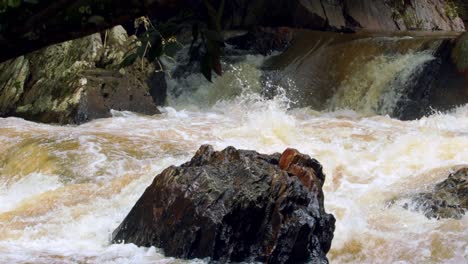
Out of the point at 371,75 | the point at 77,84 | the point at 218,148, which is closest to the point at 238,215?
the point at 218,148

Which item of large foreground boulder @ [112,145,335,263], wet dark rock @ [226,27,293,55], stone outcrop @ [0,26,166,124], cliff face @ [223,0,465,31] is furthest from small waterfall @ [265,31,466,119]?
large foreground boulder @ [112,145,335,263]

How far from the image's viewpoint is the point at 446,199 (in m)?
6.73

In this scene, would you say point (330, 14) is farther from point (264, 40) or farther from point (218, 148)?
point (218, 148)

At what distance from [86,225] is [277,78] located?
7815mm

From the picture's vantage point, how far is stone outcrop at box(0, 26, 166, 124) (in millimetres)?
11578

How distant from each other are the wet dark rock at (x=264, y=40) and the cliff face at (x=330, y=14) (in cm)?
46

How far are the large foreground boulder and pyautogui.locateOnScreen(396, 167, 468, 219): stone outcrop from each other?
124 cm

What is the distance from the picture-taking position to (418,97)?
41.5 feet

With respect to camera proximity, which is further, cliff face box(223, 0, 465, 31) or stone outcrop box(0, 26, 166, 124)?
cliff face box(223, 0, 465, 31)

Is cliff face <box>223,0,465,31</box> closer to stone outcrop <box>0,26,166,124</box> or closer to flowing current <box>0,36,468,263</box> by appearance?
flowing current <box>0,36,468,263</box>

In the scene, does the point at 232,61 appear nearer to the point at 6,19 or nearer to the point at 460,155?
the point at 460,155

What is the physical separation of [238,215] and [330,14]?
37.0ft

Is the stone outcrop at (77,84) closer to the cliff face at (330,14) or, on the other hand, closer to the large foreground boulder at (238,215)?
the cliff face at (330,14)

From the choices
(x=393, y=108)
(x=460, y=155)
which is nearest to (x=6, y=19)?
Answer: (x=460, y=155)
